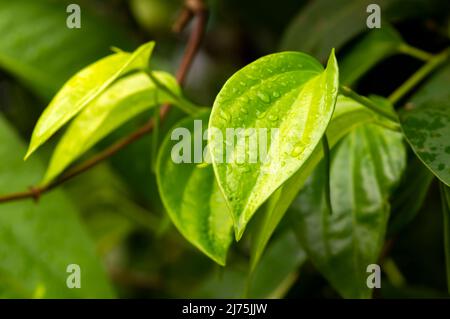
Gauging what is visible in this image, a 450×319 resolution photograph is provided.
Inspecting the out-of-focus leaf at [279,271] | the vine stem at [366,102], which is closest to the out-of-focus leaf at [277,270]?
the out-of-focus leaf at [279,271]

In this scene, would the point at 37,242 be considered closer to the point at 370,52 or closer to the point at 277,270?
the point at 277,270

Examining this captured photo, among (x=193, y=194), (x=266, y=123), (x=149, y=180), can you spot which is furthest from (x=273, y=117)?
(x=149, y=180)

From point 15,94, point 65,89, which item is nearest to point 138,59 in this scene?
point 65,89

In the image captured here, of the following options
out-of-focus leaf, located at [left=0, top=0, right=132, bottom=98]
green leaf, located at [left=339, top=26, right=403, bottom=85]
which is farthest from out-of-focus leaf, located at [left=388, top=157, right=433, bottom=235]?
out-of-focus leaf, located at [left=0, top=0, right=132, bottom=98]

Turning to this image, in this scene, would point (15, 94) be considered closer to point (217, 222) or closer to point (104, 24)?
point (104, 24)

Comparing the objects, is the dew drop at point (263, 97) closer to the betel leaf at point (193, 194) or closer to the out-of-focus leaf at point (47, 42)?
the betel leaf at point (193, 194)

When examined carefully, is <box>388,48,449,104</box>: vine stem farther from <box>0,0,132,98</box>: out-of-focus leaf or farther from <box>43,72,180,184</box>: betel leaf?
<box>0,0,132,98</box>: out-of-focus leaf
